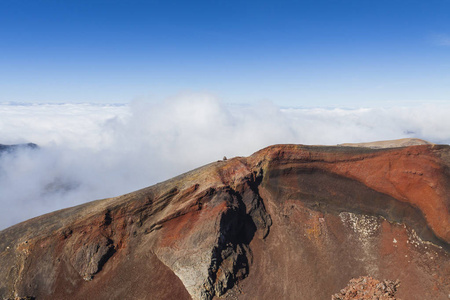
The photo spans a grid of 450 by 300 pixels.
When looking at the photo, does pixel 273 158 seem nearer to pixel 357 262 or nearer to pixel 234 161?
pixel 234 161

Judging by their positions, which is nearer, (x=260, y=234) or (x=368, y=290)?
(x=368, y=290)

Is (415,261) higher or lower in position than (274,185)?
lower

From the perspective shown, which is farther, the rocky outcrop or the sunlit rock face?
the sunlit rock face

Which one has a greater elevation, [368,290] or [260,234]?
[260,234]

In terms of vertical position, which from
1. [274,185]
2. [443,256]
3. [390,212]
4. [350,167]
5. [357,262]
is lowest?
[357,262]

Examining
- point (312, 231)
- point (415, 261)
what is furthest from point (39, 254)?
point (415, 261)

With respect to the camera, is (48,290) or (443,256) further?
(48,290)

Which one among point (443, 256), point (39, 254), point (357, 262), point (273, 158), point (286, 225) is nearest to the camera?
point (443, 256)

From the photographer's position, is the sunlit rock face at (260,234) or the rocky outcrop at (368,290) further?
the sunlit rock face at (260,234)
